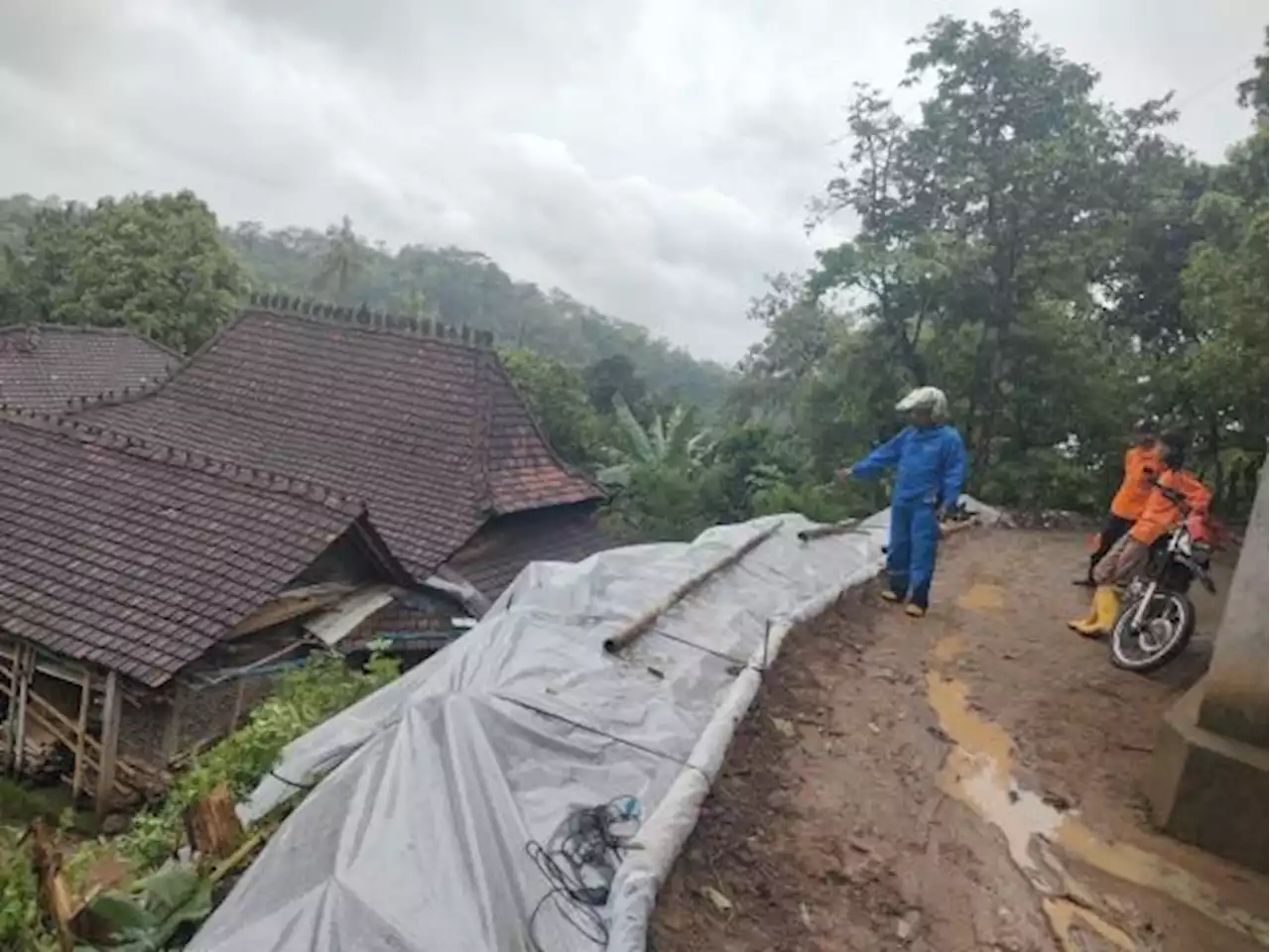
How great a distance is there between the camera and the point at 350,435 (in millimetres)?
14836

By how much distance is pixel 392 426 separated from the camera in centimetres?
1480

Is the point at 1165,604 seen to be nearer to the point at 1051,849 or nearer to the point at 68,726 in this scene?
the point at 1051,849

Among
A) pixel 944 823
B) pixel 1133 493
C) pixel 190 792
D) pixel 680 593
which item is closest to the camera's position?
pixel 944 823

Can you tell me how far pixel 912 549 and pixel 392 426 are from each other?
9998mm

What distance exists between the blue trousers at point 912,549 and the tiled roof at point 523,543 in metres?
6.23

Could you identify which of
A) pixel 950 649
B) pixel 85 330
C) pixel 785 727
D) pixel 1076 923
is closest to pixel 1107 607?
pixel 950 649

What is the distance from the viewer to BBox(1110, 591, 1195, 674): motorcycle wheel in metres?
5.52

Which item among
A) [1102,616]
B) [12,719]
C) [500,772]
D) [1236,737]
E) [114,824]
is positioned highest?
[1236,737]

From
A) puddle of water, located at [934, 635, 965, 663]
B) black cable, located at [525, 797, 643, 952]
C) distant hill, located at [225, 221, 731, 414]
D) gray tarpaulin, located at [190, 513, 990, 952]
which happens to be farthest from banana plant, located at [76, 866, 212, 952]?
distant hill, located at [225, 221, 731, 414]

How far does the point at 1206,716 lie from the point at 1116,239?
10762 millimetres

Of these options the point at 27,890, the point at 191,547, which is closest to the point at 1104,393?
the point at 191,547

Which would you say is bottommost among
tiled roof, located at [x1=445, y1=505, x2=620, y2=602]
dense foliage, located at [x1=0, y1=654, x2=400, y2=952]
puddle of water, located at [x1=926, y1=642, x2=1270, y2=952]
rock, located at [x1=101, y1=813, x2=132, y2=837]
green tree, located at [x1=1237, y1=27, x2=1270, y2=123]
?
rock, located at [x1=101, y1=813, x2=132, y2=837]

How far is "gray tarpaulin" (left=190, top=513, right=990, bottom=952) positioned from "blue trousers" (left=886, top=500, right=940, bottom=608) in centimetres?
108

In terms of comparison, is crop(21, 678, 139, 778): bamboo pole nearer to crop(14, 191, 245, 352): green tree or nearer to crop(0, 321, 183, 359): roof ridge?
crop(0, 321, 183, 359): roof ridge
